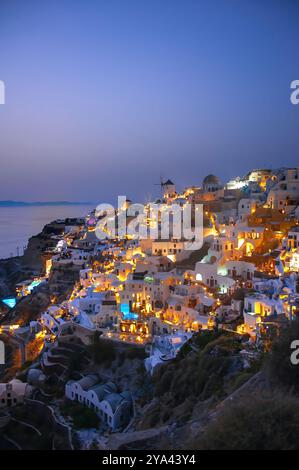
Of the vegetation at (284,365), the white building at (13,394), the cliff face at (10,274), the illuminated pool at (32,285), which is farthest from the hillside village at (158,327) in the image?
the cliff face at (10,274)

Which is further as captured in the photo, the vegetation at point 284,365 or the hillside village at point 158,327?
the hillside village at point 158,327

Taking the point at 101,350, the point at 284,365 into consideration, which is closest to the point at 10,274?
the point at 101,350

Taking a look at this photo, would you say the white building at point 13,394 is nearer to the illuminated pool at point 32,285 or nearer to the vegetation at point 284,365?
the vegetation at point 284,365

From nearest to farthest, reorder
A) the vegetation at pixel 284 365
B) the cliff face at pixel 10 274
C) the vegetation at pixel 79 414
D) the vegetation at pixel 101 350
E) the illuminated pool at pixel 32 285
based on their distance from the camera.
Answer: the vegetation at pixel 284 365 < the vegetation at pixel 79 414 < the vegetation at pixel 101 350 < the illuminated pool at pixel 32 285 < the cliff face at pixel 10 274

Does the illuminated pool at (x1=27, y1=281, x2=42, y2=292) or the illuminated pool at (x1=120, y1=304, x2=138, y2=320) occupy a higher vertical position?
the illuminated pool at (x1=120, y1=304, x2=138, y2=320)

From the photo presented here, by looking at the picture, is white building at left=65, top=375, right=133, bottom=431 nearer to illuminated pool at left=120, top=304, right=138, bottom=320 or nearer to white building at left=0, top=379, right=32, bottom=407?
white building at left=0, top=379, right=32, bottom=407

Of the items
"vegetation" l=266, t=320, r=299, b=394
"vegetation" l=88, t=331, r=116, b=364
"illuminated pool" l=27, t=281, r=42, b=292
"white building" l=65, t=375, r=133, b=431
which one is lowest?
"white building" l=65, t=375, r=133, b=431

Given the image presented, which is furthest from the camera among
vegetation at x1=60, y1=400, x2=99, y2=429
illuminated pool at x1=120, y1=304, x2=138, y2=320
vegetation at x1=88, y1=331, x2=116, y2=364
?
illuminated pool at x1=120, y1=304, x2=138, y2=320

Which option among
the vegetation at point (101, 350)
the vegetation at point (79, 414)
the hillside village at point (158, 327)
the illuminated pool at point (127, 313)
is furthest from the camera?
the illuminated pool at point (127, 313)

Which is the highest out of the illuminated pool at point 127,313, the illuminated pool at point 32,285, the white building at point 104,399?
the illuminated pool at point 127,313

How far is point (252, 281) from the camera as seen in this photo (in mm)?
17125

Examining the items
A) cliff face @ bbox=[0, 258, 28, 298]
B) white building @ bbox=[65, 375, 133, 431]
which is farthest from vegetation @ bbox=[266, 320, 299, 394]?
cliff face @ bbox=[0, 258, 28, 298]
